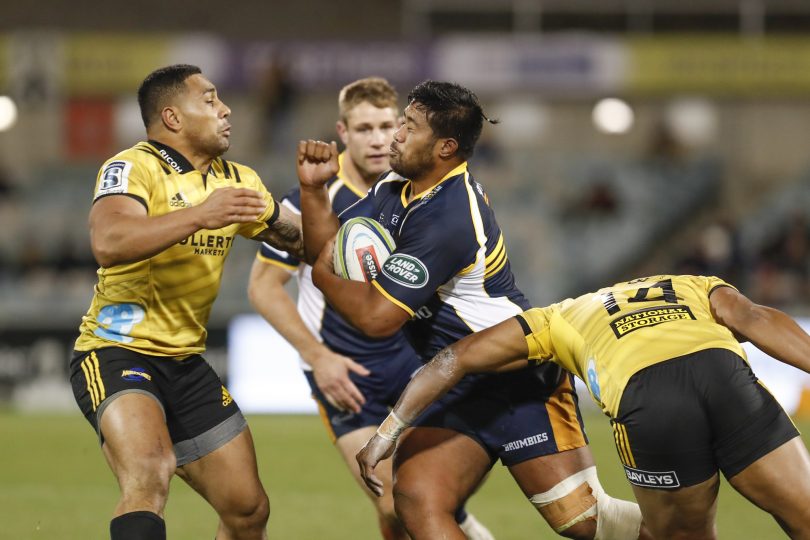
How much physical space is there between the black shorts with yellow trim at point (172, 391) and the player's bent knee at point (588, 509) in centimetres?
154

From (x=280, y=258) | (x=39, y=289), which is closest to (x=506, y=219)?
(x=39, y=289)

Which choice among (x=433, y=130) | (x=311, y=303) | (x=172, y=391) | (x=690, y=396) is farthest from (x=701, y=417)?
Answer: (x=311, y=303)

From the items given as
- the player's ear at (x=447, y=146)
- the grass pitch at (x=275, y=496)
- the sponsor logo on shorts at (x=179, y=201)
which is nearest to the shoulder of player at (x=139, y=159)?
the sponsor logo on shorts at (x=179, y=201)

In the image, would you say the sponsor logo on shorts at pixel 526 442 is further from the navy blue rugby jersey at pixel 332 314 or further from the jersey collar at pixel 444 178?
the navy blue rugby jersey at pixel 332 314

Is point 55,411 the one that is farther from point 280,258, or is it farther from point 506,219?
point 280,258

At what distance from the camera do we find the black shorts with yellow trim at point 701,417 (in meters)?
4.66

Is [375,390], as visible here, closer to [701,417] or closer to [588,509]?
[588,509]

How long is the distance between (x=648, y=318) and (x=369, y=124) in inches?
108

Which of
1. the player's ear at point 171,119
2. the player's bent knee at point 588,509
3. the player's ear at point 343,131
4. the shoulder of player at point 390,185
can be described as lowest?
the player's bent knee at point 588,509

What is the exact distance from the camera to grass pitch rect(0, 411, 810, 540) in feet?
26.2

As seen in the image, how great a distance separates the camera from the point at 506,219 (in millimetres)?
19859

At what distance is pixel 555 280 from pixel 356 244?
13.7 m

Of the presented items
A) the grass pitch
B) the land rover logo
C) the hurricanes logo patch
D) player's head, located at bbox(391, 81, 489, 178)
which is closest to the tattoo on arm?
player's head, located at bbox(391, 81, 489, 178)

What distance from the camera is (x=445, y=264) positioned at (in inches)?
209
